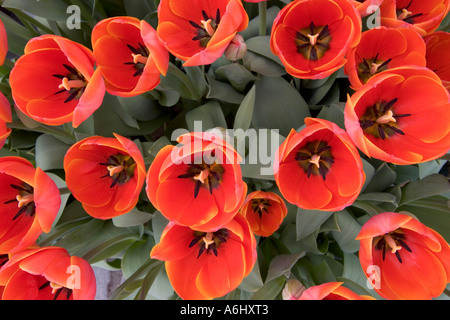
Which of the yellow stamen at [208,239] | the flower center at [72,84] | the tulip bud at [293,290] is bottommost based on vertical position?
the tulip bud at [293,290]

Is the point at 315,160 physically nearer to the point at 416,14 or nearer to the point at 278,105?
the point at 278,105

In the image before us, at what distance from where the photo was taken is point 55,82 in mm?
401

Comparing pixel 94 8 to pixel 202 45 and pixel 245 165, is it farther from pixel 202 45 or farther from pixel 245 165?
pixel 245 165

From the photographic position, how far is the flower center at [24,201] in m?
0.37

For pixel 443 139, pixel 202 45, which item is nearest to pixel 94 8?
pixel 202 45

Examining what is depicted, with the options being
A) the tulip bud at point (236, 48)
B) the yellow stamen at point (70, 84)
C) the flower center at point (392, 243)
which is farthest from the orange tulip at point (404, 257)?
the yellow stamen at point (70, 84)

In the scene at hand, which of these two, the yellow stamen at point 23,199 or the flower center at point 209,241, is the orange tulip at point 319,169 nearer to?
the flower center at point 209,241

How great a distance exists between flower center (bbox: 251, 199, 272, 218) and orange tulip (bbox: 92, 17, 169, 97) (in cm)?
19

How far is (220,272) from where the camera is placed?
0.35 meters

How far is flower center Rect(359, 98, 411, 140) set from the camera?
0.36 m

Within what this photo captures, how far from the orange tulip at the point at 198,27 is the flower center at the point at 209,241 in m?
0.17

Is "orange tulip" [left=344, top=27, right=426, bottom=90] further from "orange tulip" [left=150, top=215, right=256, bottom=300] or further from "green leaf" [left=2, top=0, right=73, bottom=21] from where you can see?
"green leaf" [left=2, top=0, right=73, bottom=21]

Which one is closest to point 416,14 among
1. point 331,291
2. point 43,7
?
point 331,291
